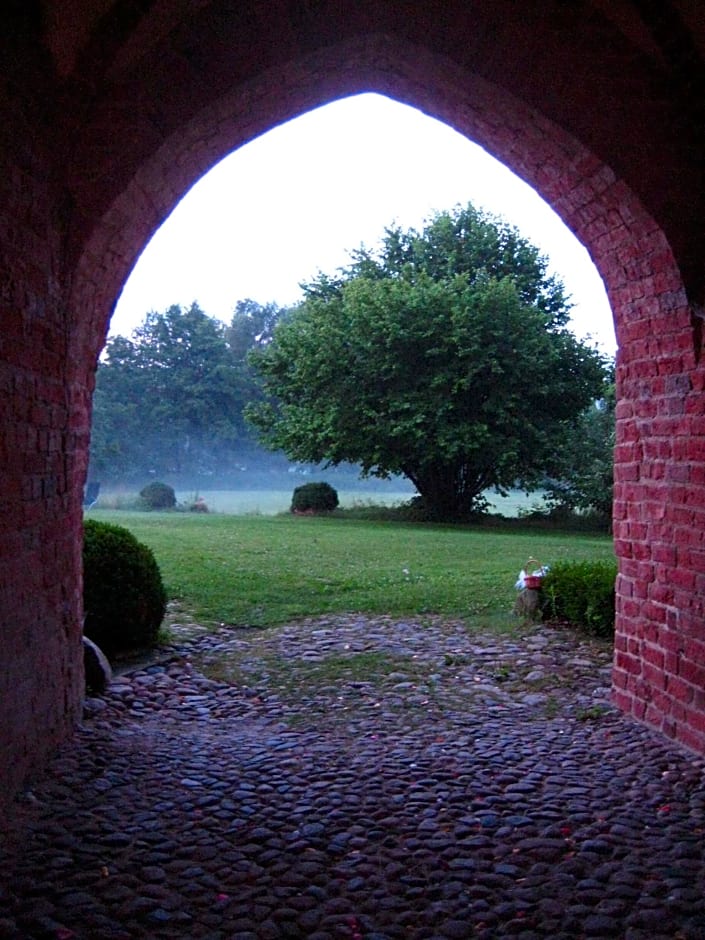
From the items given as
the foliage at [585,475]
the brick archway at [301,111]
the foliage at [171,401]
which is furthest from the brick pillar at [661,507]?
the foliage at [171,401]

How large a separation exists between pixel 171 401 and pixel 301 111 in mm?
31093

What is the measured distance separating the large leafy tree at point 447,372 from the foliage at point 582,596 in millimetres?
11365

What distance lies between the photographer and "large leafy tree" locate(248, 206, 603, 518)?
19.9 metres

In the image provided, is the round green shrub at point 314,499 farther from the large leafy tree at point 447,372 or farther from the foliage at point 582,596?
the foliage at point 582,596

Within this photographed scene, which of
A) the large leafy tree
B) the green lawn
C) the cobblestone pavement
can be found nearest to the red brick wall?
the cobblestone pavement

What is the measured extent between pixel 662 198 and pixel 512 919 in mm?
3424

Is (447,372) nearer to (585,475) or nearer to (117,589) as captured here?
(585,475)

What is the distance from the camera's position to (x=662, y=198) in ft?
14.6

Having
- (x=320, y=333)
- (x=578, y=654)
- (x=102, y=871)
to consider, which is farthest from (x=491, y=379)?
(x=102, y=871)

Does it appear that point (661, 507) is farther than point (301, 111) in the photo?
No

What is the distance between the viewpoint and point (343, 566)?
11789 millimetres

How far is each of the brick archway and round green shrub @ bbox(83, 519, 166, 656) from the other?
155 cm

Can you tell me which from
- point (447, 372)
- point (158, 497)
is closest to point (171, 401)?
point (158, 497)

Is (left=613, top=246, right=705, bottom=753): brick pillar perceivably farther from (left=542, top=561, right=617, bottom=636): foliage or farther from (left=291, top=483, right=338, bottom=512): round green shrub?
(left=291, top=483, right=338, bottom=512): round green shrub
